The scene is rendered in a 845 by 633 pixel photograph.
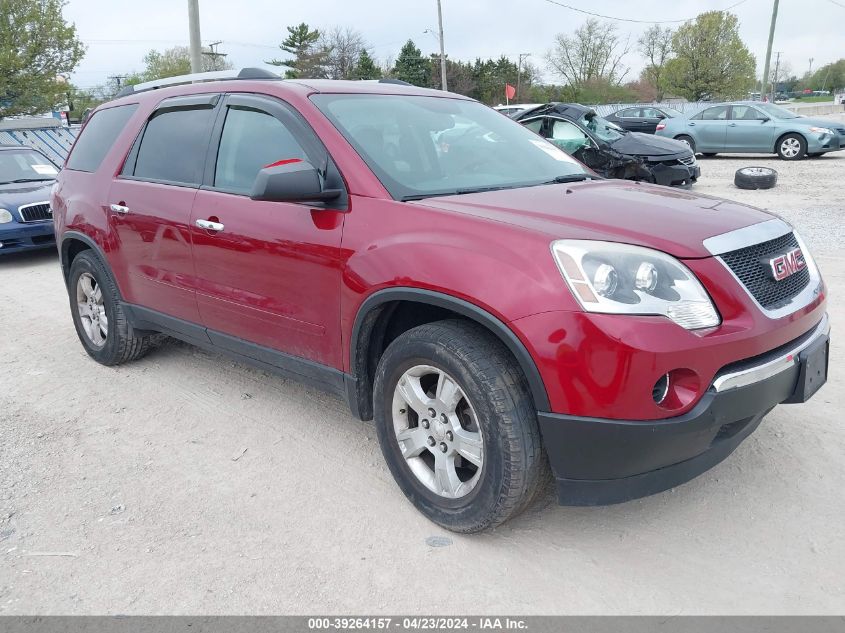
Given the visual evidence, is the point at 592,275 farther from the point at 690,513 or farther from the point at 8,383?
the point at 8,383

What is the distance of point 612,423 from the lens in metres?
2.31

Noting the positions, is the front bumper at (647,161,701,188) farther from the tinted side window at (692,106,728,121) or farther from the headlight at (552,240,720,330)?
the headlight at (552,240,720,330)

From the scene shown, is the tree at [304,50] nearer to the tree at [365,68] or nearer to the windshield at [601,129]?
the tree at [365,68]

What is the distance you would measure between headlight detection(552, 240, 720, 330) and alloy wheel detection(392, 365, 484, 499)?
62cm

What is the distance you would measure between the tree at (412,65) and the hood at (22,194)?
5390 centimetres

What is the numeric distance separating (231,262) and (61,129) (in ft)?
71.7

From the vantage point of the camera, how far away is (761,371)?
2.45 m

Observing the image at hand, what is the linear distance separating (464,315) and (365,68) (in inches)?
2350

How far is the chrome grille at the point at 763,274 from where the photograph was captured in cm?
253

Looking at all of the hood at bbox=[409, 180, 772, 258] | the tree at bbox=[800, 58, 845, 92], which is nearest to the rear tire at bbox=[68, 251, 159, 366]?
the hood at bbox=[409, 180, 772, 258]

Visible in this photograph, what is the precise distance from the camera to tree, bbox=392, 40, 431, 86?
60719mm

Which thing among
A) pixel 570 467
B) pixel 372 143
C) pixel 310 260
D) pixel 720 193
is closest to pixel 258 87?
pixel 372 143

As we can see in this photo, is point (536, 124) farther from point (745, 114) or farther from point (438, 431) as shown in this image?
point (438, 431)

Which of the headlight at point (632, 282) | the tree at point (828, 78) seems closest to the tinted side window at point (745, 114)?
the headlight at point (632, 282)
